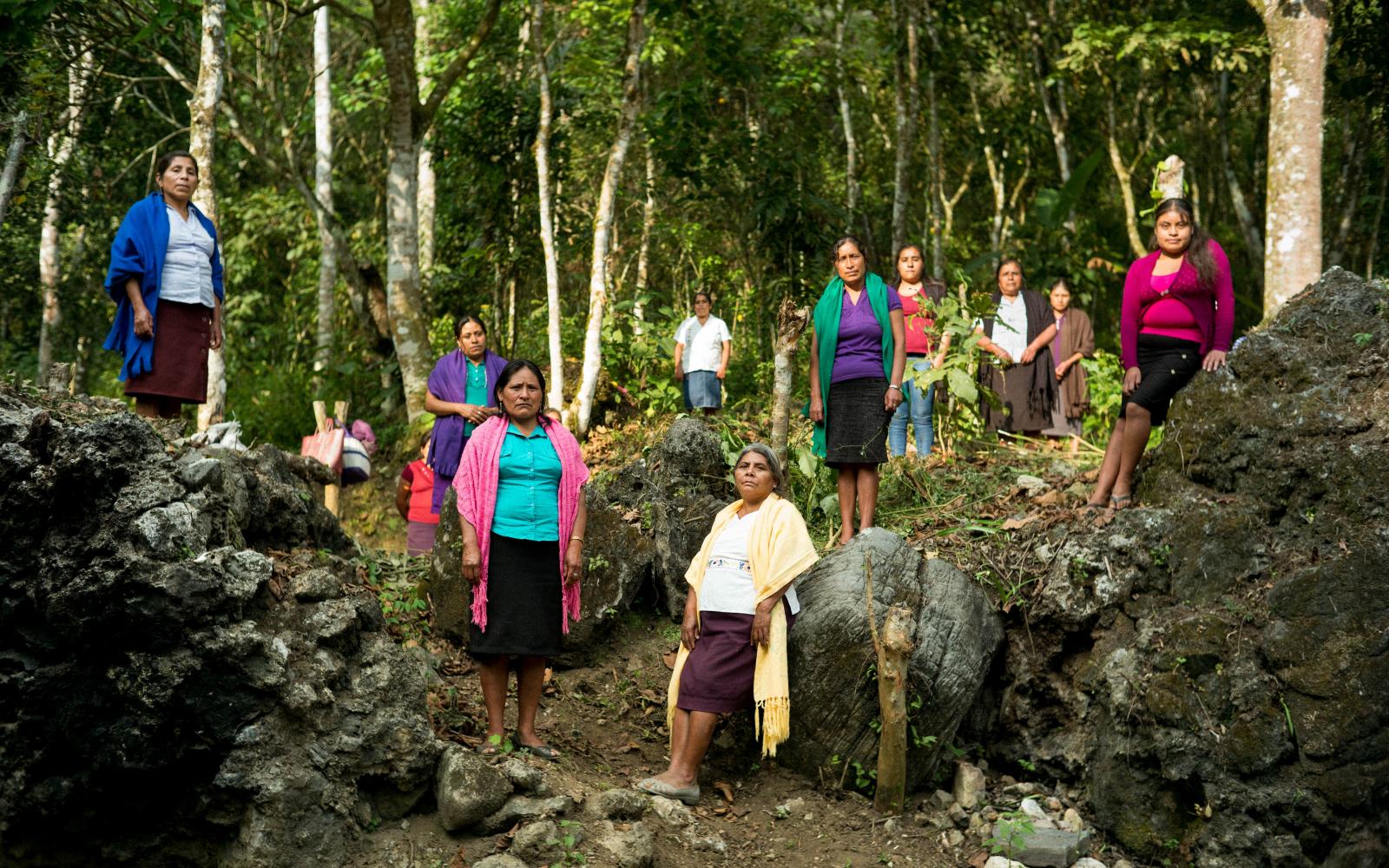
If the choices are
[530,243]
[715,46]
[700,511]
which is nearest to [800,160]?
[715,46]

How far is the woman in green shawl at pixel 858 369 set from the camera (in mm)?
6922

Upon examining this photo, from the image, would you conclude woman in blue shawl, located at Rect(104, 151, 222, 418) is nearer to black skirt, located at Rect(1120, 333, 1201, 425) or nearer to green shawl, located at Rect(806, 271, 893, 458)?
green shawl, located at Rect(806, 271, 893, 458)

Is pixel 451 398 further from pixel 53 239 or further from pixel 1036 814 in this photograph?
pixel 53 239

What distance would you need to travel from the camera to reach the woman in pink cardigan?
640 centimetres

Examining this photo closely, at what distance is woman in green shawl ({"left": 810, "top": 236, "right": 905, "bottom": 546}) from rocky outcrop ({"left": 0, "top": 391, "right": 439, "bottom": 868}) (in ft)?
9.98

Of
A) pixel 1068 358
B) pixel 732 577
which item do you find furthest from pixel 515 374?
pixel 1068 358

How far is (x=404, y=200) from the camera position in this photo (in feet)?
36.9

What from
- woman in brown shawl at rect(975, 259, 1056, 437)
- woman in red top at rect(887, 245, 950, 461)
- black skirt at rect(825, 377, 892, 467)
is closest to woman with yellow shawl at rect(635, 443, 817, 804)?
black skirt at rect(825, 377, 892, 467)

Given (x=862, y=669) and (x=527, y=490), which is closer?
(x=527, y=490)

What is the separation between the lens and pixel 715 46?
44.4 ft

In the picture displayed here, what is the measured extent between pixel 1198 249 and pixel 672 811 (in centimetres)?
409

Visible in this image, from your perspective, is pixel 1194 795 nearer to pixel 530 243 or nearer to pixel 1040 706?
pixel 1040 706

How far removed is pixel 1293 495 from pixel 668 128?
28.9ft

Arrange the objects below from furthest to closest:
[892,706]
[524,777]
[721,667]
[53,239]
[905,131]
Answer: [905,131] → [53,239] → [892,706] → [721,667] → [524,777]
